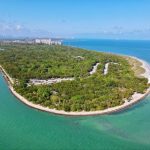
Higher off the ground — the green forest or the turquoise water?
the green forest

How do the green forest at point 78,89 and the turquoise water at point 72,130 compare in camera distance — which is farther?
the green forest at point 78,89

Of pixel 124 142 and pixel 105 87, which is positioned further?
pixel 105 87

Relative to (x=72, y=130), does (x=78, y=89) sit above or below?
above

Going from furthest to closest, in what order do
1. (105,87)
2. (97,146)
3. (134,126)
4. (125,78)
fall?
1. (125,78)
2. (105,87)
3. (134,126)
4. (97,146)

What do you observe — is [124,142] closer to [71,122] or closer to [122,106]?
[71,122]

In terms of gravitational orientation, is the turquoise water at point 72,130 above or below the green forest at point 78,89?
below

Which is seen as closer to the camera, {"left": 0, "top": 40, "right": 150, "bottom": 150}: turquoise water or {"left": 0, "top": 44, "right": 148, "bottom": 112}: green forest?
{"left": 0, "top": 40, "right": 150, "bottom": 150}: turquoise water

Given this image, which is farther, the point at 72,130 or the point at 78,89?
the point at 78,89

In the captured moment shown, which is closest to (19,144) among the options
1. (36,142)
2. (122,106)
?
(36,142)
